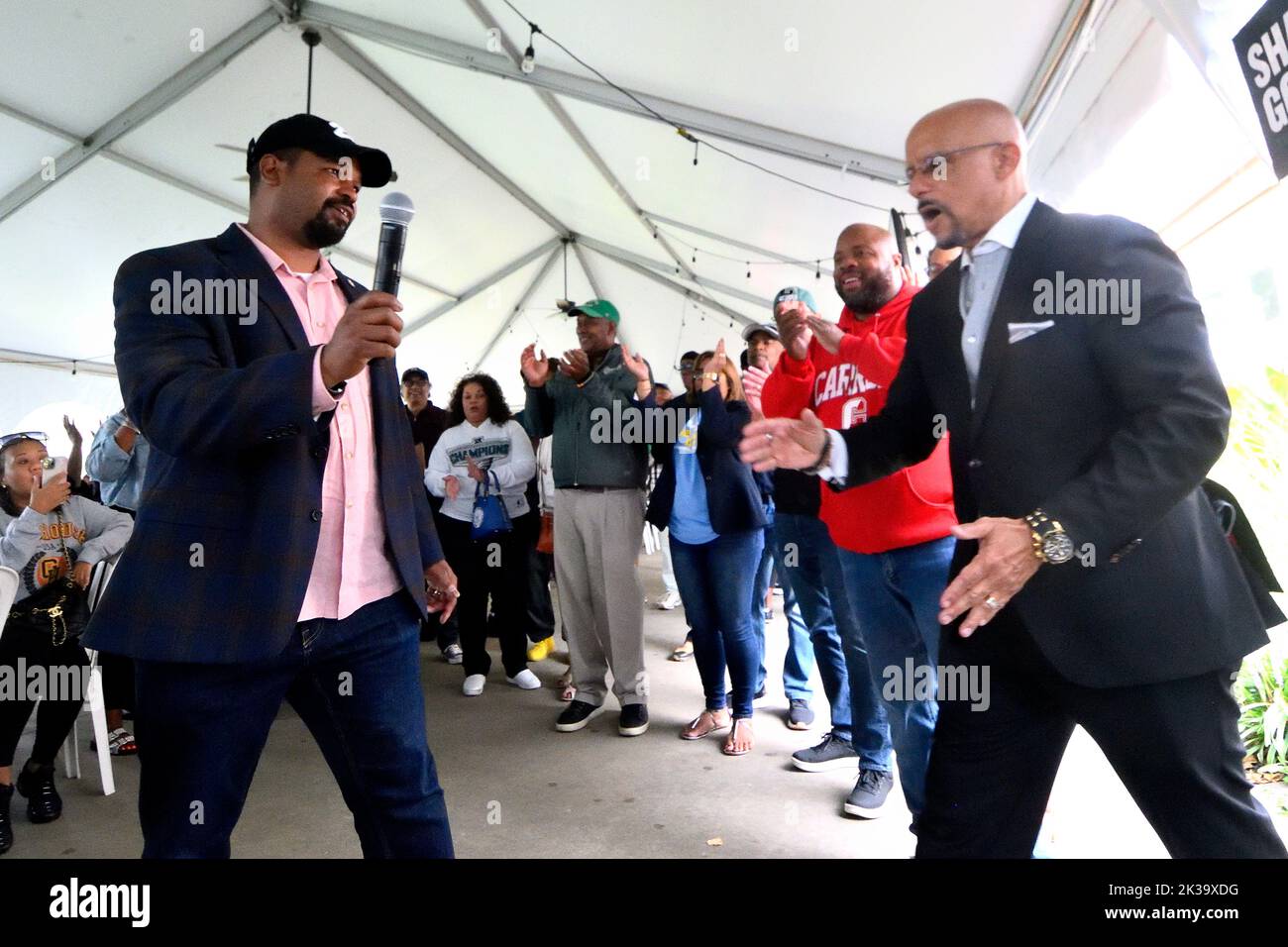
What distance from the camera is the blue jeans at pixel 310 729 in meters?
1.34

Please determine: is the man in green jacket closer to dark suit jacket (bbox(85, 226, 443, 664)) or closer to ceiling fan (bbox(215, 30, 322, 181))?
dark suit jacket (bbox(85, 226, 443, 664))

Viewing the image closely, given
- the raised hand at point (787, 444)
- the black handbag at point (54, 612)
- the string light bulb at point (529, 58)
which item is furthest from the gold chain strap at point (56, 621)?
the string light bulb at point (529, 58)

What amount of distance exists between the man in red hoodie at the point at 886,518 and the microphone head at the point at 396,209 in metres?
1.24

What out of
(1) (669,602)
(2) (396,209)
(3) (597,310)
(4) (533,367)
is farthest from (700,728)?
(1) (669,602)

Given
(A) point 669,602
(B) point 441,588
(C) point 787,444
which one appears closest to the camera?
(C) point 787,444

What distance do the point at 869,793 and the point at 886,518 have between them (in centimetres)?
110

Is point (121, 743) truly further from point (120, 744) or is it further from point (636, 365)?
point (636, 365)

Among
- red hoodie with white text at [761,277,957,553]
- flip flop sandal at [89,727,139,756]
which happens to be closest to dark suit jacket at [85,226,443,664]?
red hoodie with white text at [761,277,957,553]

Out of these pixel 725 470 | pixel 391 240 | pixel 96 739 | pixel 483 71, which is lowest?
pixel 96 739

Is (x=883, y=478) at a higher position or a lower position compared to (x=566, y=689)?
higher

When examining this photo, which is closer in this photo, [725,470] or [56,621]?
[56,621]

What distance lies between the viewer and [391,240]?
4.56ft
